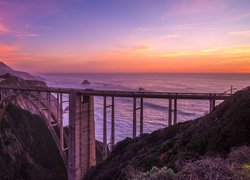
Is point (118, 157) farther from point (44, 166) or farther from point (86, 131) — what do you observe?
point (44, 166)

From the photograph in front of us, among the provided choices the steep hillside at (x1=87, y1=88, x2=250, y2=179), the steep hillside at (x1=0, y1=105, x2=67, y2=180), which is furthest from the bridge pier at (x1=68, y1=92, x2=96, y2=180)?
the steep hillside at (x1=87, y1=88, x2=250, y2=179)

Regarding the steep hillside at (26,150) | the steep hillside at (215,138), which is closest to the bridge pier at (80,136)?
the steep hillside at (26,150)

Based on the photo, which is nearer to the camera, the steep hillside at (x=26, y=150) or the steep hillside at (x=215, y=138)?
the steep hillside at (x=215, y=138)

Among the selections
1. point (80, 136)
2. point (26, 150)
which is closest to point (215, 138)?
point (80, 136)

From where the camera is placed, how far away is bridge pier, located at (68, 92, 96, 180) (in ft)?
66.5

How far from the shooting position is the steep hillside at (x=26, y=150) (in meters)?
25.5

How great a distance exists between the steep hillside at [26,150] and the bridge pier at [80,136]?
666 centimetres

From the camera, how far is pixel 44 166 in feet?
90.1

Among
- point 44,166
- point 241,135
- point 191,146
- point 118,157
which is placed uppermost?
→ point 241,135

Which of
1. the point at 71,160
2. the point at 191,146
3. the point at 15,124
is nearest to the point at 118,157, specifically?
the point at 71,160

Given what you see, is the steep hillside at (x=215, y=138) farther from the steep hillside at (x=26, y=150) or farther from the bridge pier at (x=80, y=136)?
the steep hillside at (x=26, y=150)

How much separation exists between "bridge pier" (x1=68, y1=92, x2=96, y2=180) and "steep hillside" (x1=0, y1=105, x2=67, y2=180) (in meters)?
6.66

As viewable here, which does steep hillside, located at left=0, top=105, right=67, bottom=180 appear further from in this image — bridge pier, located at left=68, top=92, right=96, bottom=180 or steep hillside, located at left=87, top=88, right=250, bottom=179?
steep hillside, located at left=87, top=88, right=250, bottom=179

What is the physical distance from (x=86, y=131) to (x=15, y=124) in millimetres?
14930
